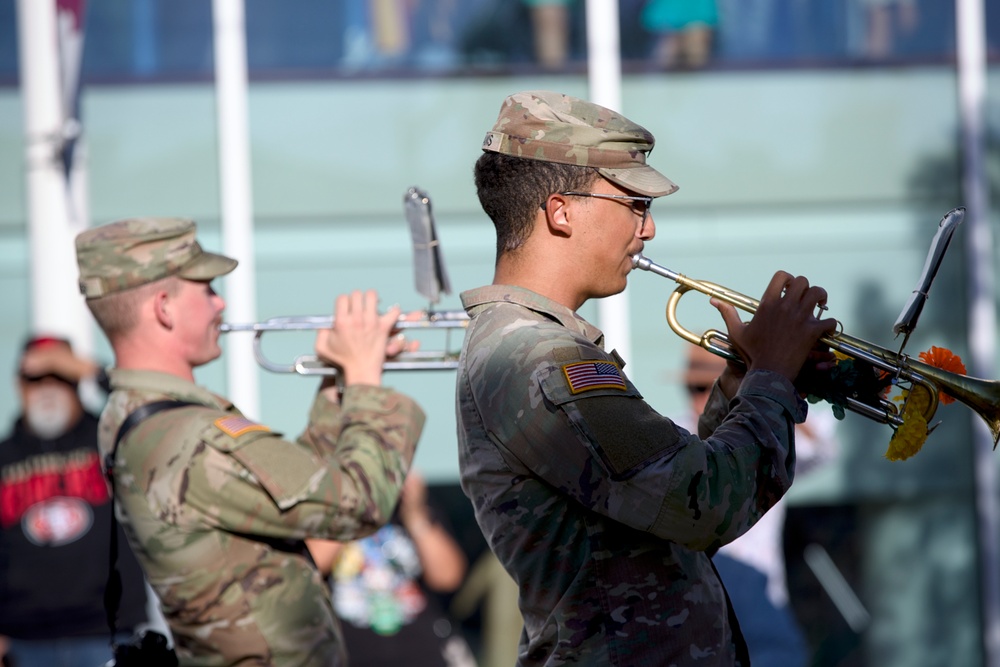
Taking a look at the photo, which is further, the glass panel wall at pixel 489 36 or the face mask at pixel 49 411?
the glass panel wall at pixel 489 36

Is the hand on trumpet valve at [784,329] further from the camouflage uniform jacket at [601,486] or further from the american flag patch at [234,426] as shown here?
the american flag patch at [234,426]

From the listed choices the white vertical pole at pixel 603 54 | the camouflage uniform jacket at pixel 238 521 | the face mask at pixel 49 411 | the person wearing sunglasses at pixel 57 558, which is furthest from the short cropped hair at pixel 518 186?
the white vertical pole at pixel 603 54

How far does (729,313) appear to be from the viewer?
88.8 inches

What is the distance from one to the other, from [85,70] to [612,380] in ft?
14.3

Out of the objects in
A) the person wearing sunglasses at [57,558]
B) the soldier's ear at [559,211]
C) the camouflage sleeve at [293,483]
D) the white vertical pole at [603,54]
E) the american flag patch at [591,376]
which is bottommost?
the person wearing sunglasses at [57,558]

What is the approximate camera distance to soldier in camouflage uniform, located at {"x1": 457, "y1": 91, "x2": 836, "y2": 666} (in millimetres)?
1947

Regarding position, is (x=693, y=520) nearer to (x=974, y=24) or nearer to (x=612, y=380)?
(x=612, y=380)

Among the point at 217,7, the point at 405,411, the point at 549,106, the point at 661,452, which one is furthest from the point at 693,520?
the point at 217,7

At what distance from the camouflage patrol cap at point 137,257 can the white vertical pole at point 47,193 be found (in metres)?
2.45

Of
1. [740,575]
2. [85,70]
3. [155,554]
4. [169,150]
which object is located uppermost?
[85,70]

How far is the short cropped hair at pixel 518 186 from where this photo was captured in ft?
7.00

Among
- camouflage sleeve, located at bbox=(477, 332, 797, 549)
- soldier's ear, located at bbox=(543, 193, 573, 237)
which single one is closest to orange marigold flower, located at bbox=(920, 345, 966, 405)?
camouflage sleeve, located at bbox=(477, 332, 797, 549)

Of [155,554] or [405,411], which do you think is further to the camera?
[405,411]

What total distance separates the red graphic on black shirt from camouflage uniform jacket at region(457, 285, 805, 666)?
2840 mm
